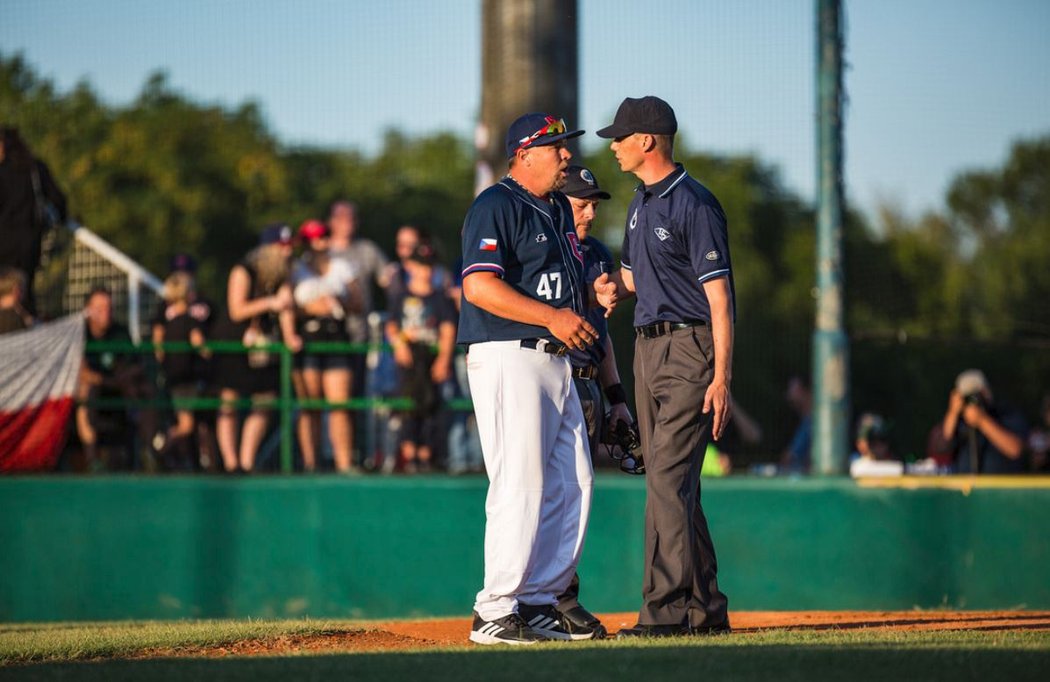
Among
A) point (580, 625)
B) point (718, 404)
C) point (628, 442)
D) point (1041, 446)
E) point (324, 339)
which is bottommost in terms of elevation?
point (580, 625)

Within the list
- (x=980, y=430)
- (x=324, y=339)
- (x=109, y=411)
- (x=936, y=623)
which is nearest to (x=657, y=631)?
(x=936, y=623)

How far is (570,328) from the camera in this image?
256 inches

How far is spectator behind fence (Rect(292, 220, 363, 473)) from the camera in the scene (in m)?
11.2

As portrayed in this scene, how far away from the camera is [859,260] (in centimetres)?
1209

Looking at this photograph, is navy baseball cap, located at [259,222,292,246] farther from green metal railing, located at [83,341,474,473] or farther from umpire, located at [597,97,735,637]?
umpire, located at [597,97,735,637]

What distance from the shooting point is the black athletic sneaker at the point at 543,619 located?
6742 millimetres

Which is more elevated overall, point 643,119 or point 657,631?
point 643,119

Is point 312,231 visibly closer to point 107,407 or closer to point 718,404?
point 107,407

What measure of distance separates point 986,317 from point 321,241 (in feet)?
17.4

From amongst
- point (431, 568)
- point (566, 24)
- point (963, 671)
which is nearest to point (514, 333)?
point (963, 671)

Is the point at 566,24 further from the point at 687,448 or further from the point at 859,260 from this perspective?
the point at 687,448

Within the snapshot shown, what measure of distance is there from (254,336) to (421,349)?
1.27 m

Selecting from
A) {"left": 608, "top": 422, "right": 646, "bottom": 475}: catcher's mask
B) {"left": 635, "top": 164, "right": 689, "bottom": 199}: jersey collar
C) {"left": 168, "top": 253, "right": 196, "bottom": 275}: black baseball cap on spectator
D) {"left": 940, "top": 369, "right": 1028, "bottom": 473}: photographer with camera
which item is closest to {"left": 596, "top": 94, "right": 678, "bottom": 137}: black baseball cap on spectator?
{"left": 635, "top": 164, "right": 689, "bottom": 199}: jersey collar

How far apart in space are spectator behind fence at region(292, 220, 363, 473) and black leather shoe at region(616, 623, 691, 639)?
4.66m
